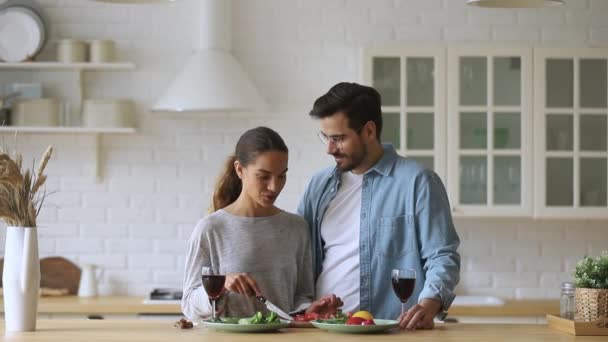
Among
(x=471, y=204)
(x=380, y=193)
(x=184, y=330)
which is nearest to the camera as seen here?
(x=184, y=330)

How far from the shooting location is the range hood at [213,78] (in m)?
5.57

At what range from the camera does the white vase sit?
10.5 feet

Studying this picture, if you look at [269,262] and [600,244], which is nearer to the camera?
[269,262]

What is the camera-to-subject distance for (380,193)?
371 centimetres

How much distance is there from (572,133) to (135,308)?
2.44m

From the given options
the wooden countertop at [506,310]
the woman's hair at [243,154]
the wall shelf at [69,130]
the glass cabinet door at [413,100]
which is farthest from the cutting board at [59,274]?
the woman's hair at [243,154]

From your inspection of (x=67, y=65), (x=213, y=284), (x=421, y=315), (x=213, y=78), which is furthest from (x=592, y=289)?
(x=67, y=65)

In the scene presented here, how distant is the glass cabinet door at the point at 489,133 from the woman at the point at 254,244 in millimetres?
2244

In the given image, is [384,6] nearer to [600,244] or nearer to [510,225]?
[510,225]

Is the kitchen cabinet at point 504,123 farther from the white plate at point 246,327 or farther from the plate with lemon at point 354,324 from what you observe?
the white plate at point 246,327

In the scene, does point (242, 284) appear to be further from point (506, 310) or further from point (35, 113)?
point (35, 113)

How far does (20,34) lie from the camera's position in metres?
5.84

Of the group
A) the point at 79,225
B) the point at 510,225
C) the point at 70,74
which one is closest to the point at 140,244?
the point at 79,225

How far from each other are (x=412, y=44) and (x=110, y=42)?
1651 millimetres
